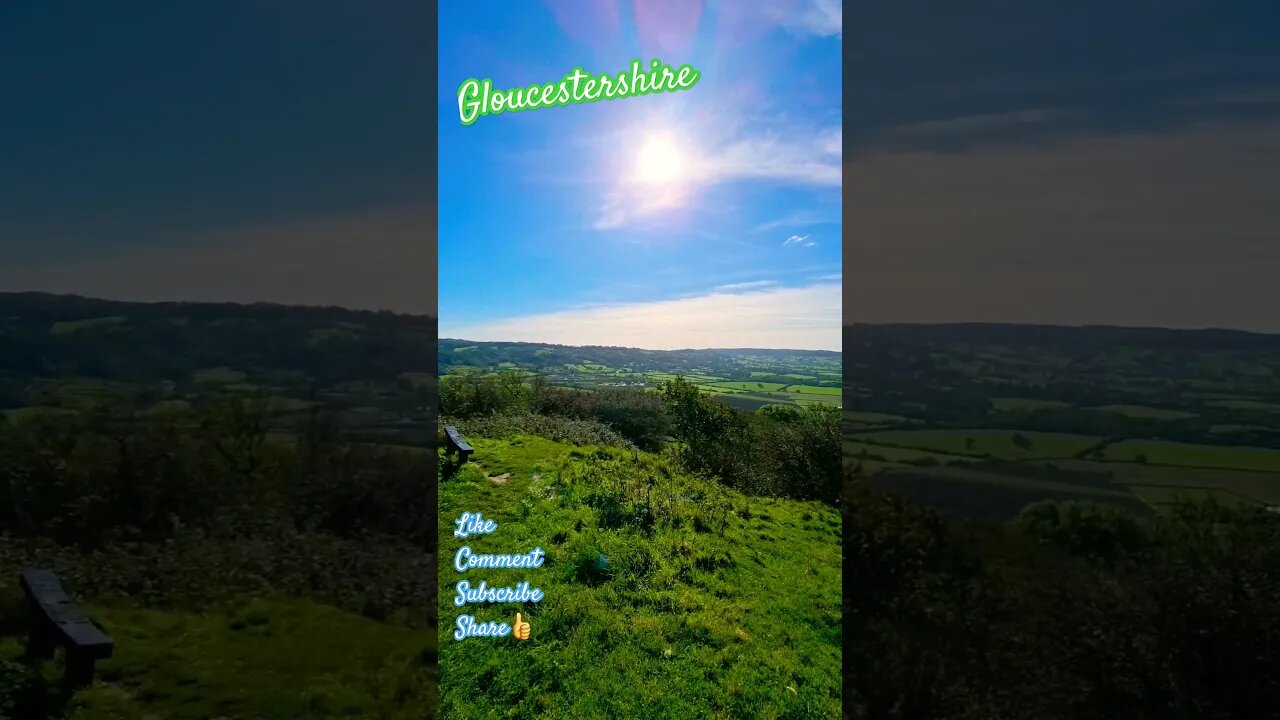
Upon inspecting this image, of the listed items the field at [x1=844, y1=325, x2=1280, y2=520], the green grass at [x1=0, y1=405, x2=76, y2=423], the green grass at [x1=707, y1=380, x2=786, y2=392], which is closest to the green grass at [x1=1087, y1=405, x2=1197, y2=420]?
the field at [x1=844, y1=325, x2=1280, y2=520]

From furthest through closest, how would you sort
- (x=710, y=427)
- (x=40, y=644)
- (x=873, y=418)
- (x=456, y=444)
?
1. (x=710, y=427)
2. (x=456, y=444)
3. (x=873, y=418)
4. (x=40, y=644)

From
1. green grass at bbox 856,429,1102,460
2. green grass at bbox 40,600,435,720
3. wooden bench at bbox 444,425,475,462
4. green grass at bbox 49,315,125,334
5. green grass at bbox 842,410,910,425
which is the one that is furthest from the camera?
green grass at bbox 49,315,125,334

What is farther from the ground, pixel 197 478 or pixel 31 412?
pixel 31 412

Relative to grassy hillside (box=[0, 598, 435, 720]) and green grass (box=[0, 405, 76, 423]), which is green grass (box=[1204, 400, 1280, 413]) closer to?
grassy hillside (box=[0, 598, 435, 720])

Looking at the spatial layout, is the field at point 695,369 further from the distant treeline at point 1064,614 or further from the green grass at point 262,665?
the green grass at point 262,665

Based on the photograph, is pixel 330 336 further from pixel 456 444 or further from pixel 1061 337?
pixel 1061 337

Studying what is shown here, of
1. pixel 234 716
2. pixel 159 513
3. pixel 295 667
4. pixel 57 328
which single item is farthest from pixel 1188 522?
pixel 57 328

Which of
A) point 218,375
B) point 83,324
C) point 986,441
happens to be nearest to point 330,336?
point 218,375
